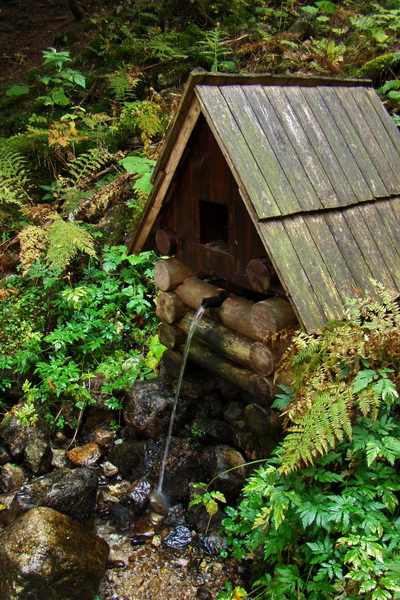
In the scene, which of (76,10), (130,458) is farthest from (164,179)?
(76,10)

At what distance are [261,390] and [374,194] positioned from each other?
2034 millimetres

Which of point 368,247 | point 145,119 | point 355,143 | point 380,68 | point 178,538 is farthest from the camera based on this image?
point 145,119

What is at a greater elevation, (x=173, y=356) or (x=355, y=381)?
(x=173, y=356)

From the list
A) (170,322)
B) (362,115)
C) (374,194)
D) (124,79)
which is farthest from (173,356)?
(124,79)

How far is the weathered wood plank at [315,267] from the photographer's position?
3498mm

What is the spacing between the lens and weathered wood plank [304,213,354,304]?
3.65 meters

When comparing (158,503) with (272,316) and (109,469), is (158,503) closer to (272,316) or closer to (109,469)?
(109,469)

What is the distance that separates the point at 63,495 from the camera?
496cm

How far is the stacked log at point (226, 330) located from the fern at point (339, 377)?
0.45 m

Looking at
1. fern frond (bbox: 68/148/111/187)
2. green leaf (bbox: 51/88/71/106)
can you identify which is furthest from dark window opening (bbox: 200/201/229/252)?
green leaf (bbox: 51/88/71/106)

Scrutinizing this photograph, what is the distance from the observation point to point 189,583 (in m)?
4.29

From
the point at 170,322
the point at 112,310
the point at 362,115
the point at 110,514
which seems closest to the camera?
the point at 362,115

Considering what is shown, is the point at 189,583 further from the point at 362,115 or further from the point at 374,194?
the point at 362,115

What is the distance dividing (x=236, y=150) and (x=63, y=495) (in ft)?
12.7
